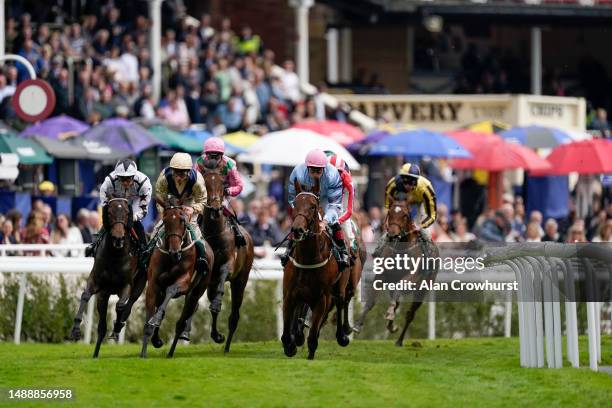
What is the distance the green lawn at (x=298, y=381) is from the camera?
11.4 metres

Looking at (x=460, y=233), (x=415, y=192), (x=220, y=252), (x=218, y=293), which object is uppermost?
(x=415, y=192)

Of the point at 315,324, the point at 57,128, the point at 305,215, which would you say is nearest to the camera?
the point at 305,215

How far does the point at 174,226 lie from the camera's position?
13805mm

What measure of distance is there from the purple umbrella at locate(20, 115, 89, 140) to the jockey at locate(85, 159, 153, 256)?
712 centimetres

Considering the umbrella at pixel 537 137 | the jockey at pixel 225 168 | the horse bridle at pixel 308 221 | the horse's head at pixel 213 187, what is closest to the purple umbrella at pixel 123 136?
the jockey at pixel 225 168

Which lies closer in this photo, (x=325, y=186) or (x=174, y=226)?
(x=174, y=226)

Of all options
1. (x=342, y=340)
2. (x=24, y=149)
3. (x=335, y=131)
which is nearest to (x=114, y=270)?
(x=342, y=340)

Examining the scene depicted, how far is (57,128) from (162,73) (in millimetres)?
5040

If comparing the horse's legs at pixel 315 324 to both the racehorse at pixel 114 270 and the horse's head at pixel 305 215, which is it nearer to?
the horse's head at pixel 305 215

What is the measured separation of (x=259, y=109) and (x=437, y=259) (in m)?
11.5

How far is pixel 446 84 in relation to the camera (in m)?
37.6

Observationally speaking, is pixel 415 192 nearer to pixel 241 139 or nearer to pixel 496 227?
pixel 496 227

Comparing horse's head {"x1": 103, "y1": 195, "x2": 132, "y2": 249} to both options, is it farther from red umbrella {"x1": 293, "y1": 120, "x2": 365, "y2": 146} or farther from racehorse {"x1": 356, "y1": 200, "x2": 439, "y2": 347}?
red umbrella {"x1": 293, "y1": 120, "x2": 365, "y2": 146}

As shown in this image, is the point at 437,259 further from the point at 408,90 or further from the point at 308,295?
the point at 408,90
